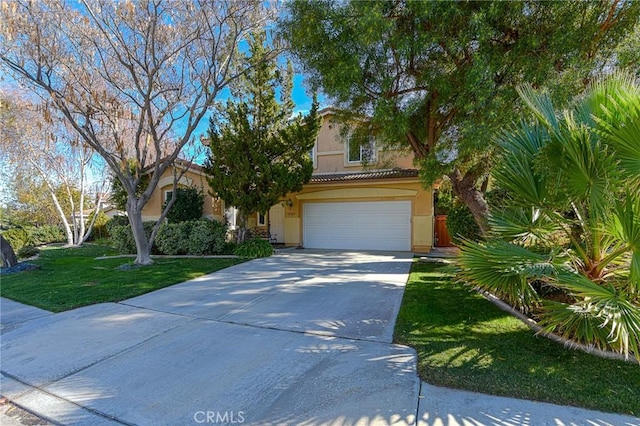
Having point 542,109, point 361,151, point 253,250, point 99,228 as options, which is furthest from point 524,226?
point 99,228

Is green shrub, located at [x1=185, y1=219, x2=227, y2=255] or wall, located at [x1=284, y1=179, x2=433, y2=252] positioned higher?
wall, located at [x1=284, y1=179, x2=433, y2=252]

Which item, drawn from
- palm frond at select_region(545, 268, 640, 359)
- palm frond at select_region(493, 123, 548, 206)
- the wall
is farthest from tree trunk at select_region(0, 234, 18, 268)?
palm frond at select_region(545, 268, 640, 359)

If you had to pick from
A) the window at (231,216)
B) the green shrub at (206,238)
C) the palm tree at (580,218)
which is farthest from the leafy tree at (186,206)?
the palm tree at (580,218)

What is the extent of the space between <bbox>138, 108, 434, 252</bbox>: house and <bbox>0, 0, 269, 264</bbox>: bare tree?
420 cm

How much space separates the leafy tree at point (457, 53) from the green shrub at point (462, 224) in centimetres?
345

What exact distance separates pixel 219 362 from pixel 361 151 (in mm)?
12144

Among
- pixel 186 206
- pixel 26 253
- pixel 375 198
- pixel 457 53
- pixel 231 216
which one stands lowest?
pixel 26 253

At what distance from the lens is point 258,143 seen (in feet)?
39.5

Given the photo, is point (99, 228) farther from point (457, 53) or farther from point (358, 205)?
point (457, 53)

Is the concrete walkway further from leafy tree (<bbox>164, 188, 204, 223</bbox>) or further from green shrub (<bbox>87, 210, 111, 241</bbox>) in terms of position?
green shrub (<bbox>87, 210, 111, 241</bbox>)

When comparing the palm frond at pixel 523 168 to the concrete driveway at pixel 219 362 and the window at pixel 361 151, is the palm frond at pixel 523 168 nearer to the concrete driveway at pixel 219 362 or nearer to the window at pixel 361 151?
the concrete driveway at pixel 219 362

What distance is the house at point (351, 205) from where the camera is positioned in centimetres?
1305

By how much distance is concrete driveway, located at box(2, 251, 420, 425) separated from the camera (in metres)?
2.79

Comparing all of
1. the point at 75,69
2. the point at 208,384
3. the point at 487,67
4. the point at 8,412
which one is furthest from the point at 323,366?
the point at 75,69
